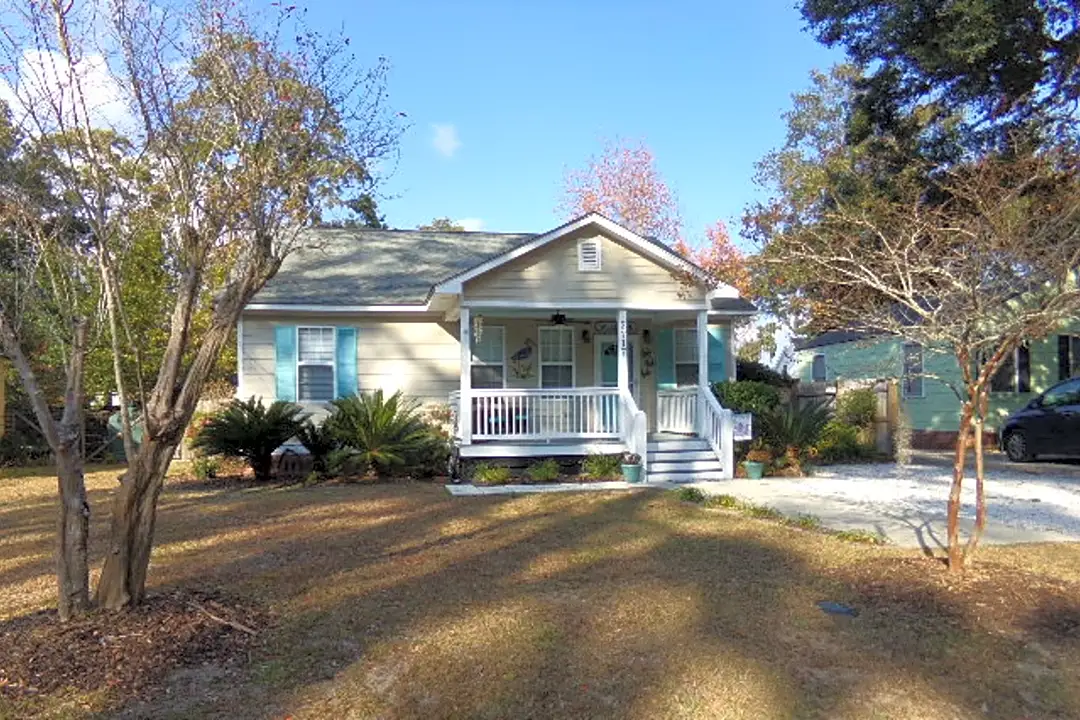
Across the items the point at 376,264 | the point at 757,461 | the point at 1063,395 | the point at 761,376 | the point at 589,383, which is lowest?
the point at 757,461

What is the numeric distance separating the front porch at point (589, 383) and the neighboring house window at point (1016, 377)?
27.4ft

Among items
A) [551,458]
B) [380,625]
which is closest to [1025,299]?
[380,625]

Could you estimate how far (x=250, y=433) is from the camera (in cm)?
1184

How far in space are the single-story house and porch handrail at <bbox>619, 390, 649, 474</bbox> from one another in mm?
26

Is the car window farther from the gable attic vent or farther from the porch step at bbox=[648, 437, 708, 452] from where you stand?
the gable attic vent

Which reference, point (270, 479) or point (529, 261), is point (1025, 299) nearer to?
point (529, 261)

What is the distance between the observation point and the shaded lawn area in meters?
3.86

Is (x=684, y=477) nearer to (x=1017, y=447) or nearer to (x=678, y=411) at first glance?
(x=678, y=411)

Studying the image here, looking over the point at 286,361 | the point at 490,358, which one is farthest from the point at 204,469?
the point at 490,358

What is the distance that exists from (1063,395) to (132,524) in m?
15.2

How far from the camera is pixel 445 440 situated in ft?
42.1

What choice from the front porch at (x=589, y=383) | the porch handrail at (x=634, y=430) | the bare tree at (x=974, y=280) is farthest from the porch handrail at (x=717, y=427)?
the bare tree at (x=974, y=280)

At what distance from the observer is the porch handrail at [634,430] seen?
1191 cm

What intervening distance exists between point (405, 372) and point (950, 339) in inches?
390
